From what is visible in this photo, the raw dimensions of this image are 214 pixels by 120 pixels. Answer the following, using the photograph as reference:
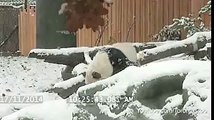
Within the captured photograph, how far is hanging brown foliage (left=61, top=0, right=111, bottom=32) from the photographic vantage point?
69 centimetres

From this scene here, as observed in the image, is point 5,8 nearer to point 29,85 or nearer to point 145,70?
point 29,85

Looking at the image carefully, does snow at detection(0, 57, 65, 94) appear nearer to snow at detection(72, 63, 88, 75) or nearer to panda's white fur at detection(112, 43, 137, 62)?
snow at detection(72, 63, 88, 75)

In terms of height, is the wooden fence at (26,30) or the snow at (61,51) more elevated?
the wooden fence at (26,30)

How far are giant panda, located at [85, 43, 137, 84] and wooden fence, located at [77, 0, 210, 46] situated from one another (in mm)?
145

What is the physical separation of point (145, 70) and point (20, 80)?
1288 mm

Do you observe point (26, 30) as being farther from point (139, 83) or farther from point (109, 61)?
point (139, 83)

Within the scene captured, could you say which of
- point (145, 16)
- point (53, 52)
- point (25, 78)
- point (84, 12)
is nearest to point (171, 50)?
point (145, 16)

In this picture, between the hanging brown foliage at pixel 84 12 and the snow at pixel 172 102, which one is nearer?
the hanging brown foliage at pixel 84 12

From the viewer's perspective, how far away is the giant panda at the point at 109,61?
2424 mm

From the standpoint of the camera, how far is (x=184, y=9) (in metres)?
2.88

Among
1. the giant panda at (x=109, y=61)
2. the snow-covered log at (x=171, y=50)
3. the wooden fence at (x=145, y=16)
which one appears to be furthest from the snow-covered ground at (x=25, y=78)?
the snow-covered log at (x=171, y=50)

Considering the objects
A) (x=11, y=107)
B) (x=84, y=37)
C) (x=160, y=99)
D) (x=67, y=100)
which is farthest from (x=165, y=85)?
(x=11, y=107)

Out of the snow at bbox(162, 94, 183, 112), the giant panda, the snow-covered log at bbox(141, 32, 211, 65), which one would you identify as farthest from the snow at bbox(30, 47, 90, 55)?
the snow at bbox(162, 94, 183, 112)

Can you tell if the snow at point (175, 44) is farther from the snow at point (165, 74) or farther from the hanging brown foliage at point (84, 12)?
the hanging brown foliage at point (84, 12)
